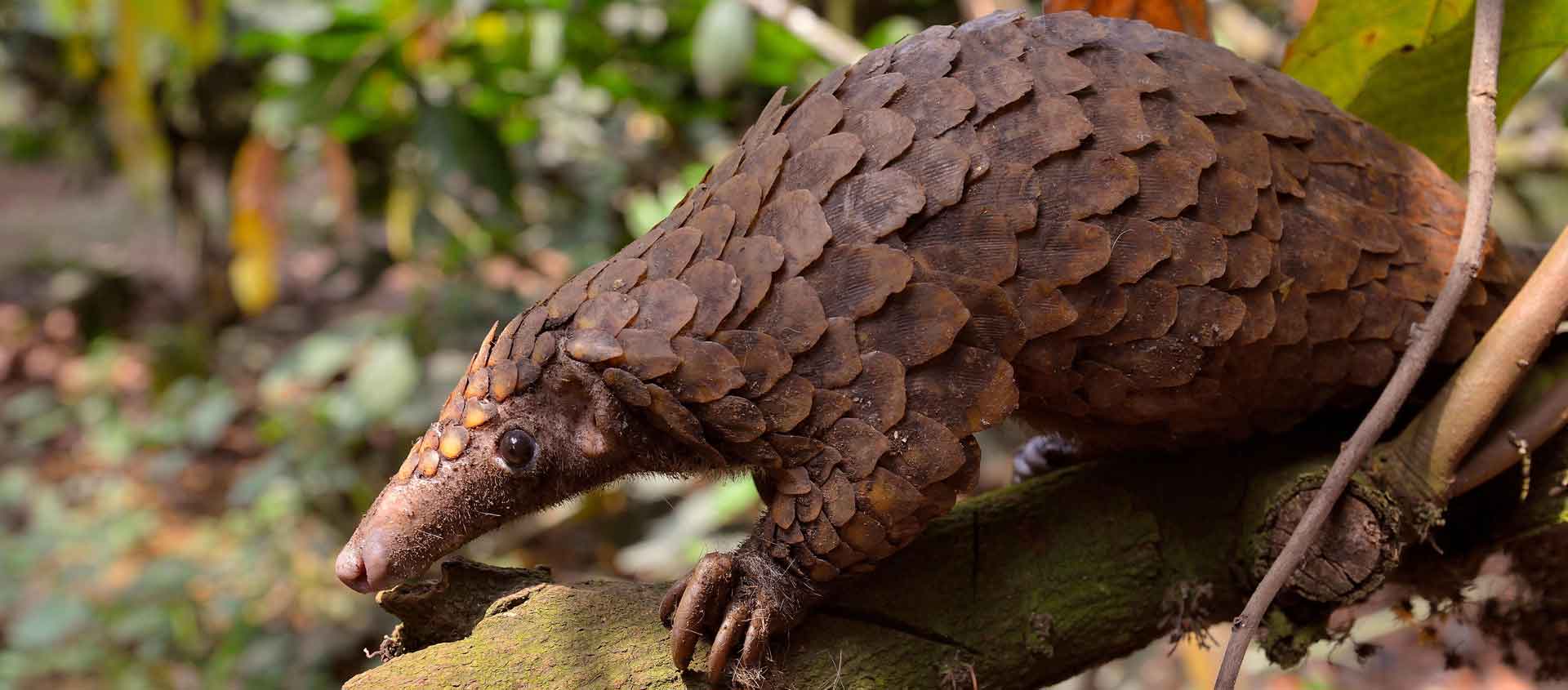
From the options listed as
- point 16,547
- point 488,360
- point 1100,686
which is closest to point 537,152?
point 16,547

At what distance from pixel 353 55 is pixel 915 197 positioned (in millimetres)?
2425

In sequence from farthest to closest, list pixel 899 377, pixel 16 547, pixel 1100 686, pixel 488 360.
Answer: pixel 16 547, pixel 1100 686, pixel 488 360, pixel 899 377

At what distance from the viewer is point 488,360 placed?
1248mm

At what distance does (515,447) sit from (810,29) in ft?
5.38

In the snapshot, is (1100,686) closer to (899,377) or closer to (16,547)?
(899,377)

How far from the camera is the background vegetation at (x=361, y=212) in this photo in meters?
3.04

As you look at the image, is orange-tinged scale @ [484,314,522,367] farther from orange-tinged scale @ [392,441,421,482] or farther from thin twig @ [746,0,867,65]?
thin twig @ [746,0,867,65]

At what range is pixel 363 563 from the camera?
1.21 m

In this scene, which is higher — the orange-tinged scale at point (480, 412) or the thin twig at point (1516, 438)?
the orange-tinged scale at point (480, 412)

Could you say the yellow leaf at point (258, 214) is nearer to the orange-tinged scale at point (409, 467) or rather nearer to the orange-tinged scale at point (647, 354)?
the orange-tinged scale at point (409, 467)

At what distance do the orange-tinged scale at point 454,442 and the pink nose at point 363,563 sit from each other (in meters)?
0.12

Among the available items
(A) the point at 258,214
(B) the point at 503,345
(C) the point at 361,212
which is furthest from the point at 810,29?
(C) the point at 361,212

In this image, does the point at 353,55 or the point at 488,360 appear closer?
the point at 488,360

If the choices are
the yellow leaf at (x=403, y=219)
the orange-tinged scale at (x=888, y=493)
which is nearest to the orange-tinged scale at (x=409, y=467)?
the orange-tinged scale at (x=888, y=493)
